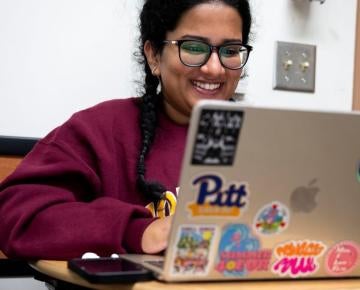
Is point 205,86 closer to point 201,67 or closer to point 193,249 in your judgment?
point 201,67

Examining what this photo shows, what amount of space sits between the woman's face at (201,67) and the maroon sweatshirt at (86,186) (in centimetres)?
8

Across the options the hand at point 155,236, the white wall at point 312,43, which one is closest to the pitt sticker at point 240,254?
the hand at point 155,236

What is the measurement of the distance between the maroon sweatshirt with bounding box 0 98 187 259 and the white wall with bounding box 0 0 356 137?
226mm

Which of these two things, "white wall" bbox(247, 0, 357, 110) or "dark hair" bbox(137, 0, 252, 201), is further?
"white wall" bbox(247, 0, 357, 110)

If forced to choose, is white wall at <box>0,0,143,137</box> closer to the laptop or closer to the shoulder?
the shoulder

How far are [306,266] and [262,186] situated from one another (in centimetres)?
14

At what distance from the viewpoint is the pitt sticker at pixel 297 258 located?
0.64m

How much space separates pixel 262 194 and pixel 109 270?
7.8 inches

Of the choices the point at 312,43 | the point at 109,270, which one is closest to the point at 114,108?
the point at 109,270

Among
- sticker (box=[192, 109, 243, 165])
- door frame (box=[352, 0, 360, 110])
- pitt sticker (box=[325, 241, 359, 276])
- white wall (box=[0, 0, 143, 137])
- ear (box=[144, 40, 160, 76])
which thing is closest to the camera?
sticker (box=[192, 109, 243, 165])

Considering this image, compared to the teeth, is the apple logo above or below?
below

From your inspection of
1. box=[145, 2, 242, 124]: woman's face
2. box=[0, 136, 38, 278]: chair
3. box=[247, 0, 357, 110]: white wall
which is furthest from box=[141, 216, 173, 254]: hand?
box=[247, 0, 357, 110]: white wall

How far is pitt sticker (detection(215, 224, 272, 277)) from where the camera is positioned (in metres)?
0.60

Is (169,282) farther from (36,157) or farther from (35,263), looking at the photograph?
(36,157)
